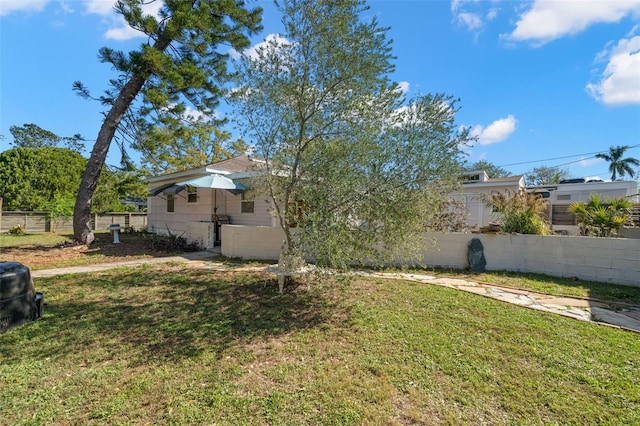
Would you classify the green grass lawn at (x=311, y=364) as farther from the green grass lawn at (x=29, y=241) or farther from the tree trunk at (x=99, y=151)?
the green grass lawn at (x=29, y=241)

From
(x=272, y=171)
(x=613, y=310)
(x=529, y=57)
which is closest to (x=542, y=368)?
(x=613, y=310)

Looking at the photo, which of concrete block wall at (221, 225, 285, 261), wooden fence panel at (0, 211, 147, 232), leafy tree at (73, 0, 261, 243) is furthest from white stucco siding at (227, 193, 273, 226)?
Answer: wooden fence panel at (0, 211, 147, 232)

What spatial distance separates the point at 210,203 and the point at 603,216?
1267 cm

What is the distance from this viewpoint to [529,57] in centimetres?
1098

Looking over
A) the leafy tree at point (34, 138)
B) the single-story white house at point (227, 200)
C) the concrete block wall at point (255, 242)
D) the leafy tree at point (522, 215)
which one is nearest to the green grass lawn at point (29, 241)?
the single-story white house at point (227, 200)

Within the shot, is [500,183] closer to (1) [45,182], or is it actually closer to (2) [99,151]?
(2) [99,151]

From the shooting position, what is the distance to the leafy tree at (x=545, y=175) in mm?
38125

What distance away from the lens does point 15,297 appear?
3779mm

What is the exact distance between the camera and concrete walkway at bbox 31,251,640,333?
14.4 ft

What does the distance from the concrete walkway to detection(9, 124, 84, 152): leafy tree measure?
3276 cm

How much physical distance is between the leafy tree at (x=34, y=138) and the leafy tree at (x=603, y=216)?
41.6 metres

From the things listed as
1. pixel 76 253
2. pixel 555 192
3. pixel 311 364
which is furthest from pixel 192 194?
pixel 555 192

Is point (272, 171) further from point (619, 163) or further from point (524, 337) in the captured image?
point (619, 163)

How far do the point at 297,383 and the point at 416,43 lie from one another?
23.8 feet
